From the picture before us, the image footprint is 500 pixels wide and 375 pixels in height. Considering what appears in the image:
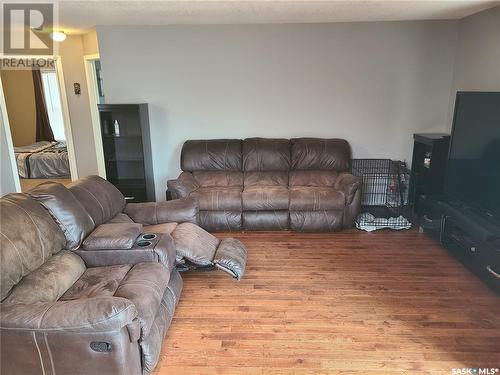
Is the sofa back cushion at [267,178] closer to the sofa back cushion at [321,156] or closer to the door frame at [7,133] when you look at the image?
the sofa back cushion at [321,156]

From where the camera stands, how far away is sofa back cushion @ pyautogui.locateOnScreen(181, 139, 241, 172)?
174 inches

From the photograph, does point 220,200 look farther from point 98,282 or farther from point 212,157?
point 98,282

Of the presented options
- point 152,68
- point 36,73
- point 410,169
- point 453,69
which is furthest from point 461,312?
point 36,73

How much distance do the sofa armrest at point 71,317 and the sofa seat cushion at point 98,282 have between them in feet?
1.21

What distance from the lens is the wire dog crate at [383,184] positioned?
15.1 feet

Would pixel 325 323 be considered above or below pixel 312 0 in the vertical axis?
below

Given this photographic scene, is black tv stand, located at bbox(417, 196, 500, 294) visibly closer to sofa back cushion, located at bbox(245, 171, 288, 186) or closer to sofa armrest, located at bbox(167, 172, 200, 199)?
sofa back cushion, located at bbox(245, 171, 288, 186)

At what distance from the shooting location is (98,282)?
7.18ft

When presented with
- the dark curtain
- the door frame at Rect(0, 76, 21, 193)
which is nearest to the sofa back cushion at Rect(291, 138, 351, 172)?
the door frame at Rect(0, 76, 21, 193)

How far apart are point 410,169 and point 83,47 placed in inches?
205

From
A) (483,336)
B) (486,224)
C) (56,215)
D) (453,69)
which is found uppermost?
(453,69)

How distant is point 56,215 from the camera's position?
2.28 meters

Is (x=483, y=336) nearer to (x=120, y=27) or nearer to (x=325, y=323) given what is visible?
(x=325, y=323)

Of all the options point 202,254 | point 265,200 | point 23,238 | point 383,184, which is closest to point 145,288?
point 23,238
